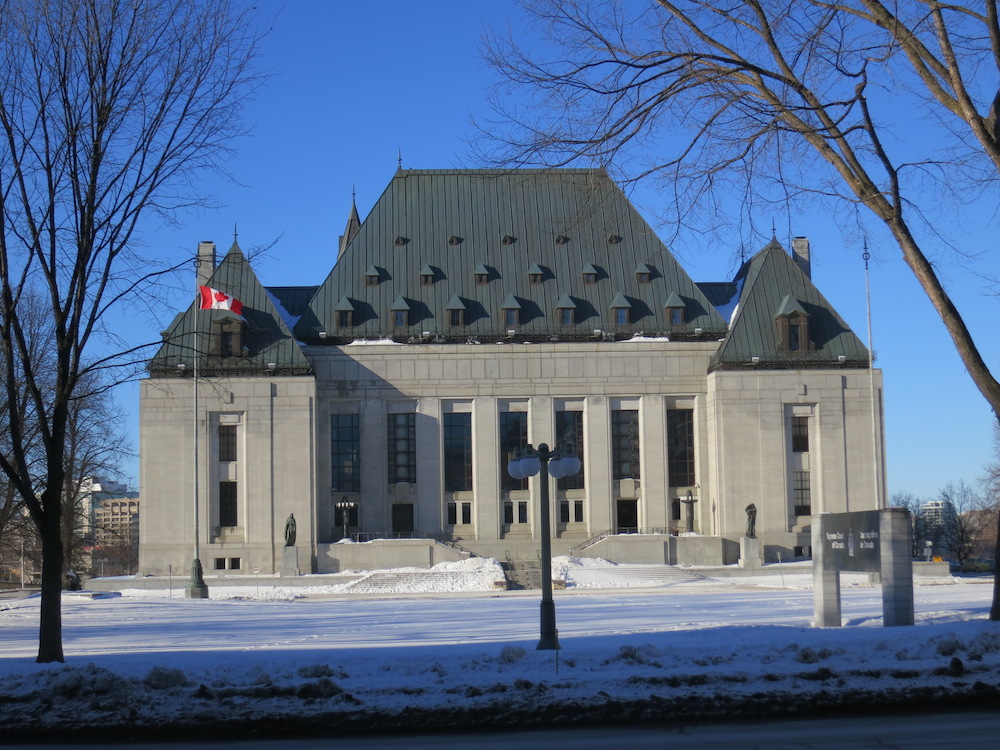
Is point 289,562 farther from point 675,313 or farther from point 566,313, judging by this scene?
point 675,313

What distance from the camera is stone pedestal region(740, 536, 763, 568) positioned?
5428 centimetres

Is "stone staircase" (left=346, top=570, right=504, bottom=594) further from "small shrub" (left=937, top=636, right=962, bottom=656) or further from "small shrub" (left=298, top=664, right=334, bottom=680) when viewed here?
"small shrub" (left=937, top=636, right=962, bottom=656)

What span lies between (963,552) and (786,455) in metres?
46.7

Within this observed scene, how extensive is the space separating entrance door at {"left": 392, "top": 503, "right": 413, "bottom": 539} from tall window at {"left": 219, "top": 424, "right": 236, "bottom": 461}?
854 cm

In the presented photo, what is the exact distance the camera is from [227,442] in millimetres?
57406

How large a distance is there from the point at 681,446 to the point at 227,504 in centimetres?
2304

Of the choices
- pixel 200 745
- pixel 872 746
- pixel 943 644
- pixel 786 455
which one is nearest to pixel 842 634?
pixel 943 644

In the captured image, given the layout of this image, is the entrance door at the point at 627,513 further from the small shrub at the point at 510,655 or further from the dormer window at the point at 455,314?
the small shrub at the point at 510,655

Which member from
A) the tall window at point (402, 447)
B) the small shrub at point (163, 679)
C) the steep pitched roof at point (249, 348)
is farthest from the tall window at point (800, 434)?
the small shrub at point (163, 679)

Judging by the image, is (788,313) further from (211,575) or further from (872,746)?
(872,746)

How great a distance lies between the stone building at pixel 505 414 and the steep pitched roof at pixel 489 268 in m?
0.15

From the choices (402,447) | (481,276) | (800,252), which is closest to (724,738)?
(402,447)

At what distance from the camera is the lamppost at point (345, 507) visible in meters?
57.8

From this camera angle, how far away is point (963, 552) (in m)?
96.4
